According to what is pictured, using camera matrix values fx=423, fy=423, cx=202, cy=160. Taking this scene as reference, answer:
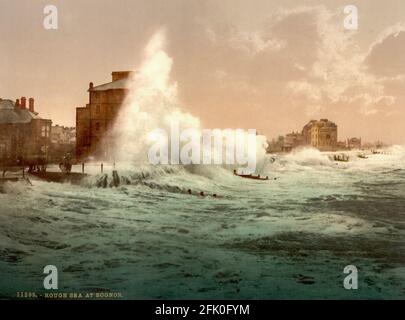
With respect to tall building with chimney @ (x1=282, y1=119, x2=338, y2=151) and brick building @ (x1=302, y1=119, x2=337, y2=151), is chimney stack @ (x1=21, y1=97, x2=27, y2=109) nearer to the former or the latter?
tall building with chimney @ (x1=282, y1=119, x2=338, y2=151)

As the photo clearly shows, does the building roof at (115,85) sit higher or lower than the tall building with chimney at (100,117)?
higher

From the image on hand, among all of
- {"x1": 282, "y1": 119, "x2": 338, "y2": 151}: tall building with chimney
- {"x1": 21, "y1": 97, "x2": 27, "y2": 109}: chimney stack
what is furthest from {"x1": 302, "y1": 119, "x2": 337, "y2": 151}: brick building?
{"x1": 21, "y1": 97, "x2": 27, "y2": 109}: chimney stack

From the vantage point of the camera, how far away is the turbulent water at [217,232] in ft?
21.1

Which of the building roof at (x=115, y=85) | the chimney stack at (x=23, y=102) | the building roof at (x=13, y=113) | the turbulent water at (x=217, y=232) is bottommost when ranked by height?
the turbulent water at (x=217, y=232)

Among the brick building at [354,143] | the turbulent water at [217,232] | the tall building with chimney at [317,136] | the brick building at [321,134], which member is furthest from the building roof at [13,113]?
the brick building at [354,143]

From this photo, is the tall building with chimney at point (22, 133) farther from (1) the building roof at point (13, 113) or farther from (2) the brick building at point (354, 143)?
(2) the brick building at point (354, 143)

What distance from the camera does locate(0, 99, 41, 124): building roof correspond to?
716cm

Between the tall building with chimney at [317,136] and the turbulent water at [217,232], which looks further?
the tall building with chimney at [317,136]

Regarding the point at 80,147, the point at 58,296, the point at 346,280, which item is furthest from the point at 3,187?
the point at 346,280

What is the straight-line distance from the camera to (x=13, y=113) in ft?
23.9
